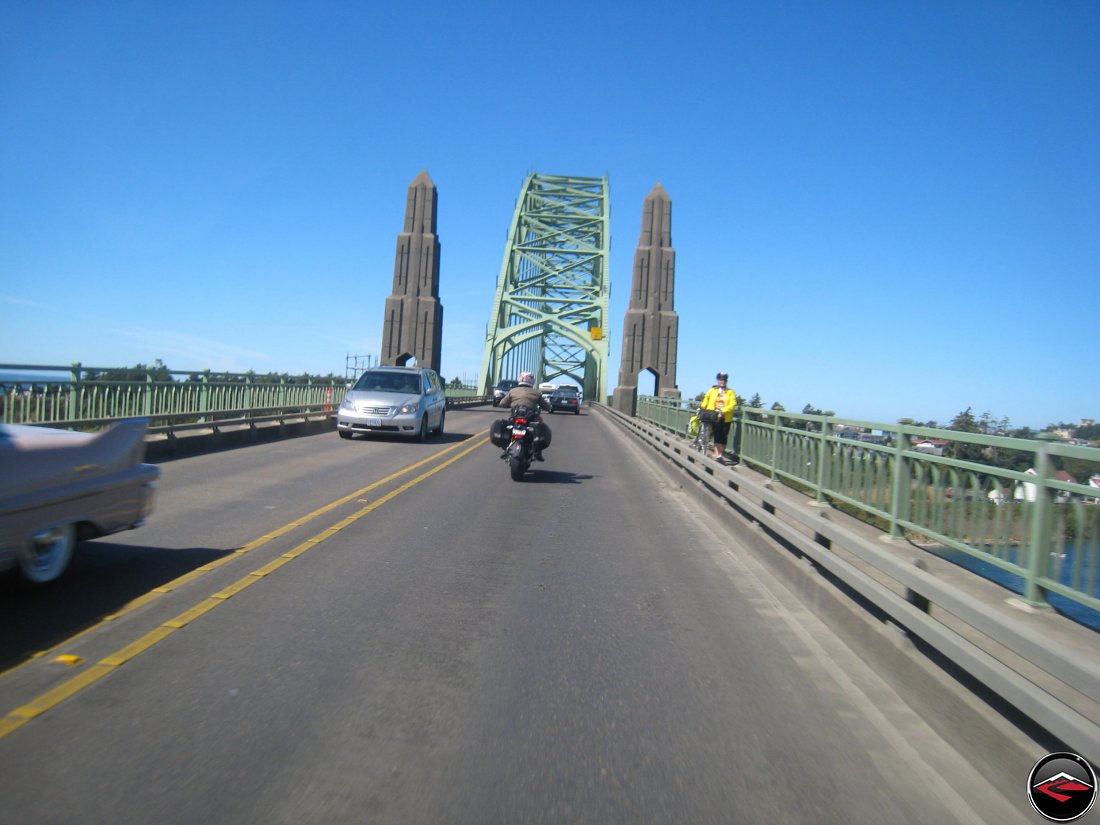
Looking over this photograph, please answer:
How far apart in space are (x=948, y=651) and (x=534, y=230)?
292 feet

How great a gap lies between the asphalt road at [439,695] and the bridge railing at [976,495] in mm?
1052

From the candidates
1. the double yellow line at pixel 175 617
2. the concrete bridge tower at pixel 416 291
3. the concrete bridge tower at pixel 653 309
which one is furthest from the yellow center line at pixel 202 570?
the concrete bridge tower at pixel 416 291

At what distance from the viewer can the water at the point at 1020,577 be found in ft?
15.0

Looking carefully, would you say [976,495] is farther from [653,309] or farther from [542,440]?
[653,309]

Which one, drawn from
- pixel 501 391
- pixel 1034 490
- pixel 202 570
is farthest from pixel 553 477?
pixel 501 391

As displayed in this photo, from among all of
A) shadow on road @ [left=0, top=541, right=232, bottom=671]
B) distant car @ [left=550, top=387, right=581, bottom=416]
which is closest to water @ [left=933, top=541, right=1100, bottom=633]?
shadow on road @ [left=0, top=541, right=232, bottom=671]

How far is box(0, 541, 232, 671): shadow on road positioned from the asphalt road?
1.1 inches

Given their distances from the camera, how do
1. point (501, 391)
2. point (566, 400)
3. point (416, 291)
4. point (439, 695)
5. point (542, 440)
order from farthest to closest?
1. point (416, 291)
2. point (566, 400)
3. point (501, 391)
4. point (542, 440)
5. point (439, 695)

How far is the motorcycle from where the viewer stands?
14430mm

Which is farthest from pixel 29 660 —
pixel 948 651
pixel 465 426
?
pixel 465 426

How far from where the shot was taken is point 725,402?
50.7 ft

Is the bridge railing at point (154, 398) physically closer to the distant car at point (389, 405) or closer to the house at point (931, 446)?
the distant car at point (389, 405)

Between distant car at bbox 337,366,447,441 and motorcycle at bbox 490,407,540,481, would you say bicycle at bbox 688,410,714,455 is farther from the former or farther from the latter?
distant car at bbox 337,366,447,441

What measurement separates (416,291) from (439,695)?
6401cm
